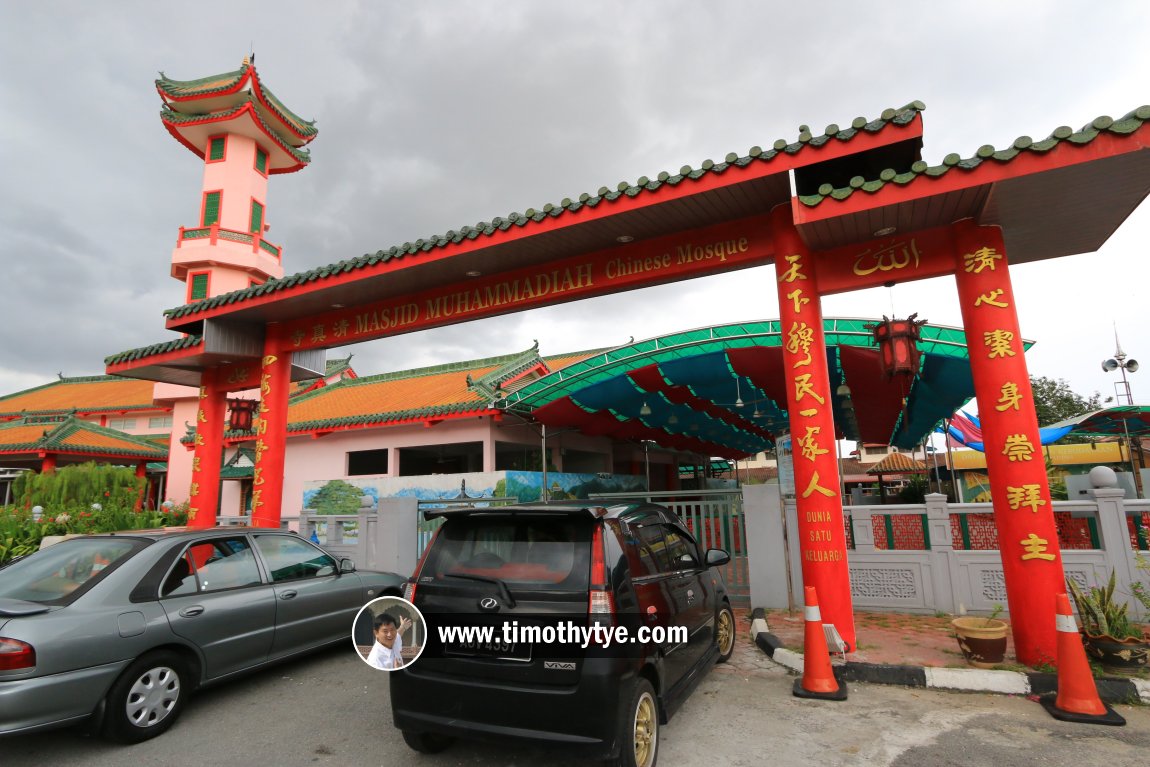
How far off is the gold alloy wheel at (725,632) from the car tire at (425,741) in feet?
8.64

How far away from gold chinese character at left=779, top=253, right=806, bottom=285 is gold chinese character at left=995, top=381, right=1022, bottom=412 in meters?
2.00

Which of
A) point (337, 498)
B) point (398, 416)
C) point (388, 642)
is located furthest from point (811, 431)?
point (337, 498)

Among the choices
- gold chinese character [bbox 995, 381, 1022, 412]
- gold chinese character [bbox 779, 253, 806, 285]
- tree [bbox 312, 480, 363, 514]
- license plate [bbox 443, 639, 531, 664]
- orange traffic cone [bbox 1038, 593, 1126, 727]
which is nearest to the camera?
license plate [bbox 443, 639, 531, 664]

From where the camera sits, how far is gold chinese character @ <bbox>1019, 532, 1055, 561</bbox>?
196 inches

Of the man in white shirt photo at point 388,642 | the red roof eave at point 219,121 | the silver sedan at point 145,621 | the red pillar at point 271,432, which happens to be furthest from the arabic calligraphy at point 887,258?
the red roof eave at point 219,121

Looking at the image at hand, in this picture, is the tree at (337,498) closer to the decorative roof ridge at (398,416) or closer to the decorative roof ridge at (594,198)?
the decorative roof ridge at (398,416)

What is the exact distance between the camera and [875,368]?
1030 cm

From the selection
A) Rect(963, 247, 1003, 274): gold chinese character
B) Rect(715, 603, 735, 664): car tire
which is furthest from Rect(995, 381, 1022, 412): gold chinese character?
Rect(715, 603, 735, 664): car tire

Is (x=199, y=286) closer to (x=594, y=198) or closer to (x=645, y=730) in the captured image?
(x=594, y=198)

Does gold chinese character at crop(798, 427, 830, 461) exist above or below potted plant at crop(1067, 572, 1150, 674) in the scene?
above

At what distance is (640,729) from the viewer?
3412 millimetres

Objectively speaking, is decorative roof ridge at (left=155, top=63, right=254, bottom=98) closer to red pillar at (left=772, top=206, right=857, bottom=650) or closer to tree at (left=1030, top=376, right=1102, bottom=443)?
red pillar at (left=772, top=206, right=857, bottom=650)

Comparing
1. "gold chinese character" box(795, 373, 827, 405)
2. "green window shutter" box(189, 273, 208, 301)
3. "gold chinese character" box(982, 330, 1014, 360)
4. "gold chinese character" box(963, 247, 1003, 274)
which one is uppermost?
"green window shutter" box(189, 273, 208, 301)

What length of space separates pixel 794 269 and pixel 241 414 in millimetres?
10566
